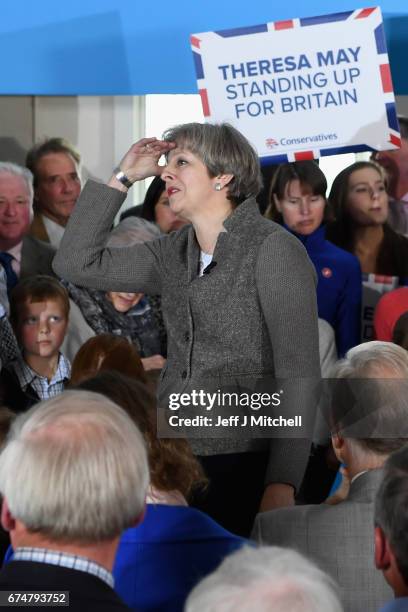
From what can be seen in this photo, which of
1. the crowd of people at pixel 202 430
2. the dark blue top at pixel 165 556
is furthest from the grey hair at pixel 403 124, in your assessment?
the dark blue top at pixel 165 556

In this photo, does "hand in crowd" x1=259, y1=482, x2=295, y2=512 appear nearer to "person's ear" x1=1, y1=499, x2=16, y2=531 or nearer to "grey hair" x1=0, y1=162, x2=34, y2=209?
"person's ear" x1=1, y1=499, x2=16, y2=531

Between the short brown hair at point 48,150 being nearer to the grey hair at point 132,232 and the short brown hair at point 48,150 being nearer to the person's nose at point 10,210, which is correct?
the person's nose at point 10,210

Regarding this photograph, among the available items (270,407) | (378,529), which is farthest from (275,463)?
(378,529)

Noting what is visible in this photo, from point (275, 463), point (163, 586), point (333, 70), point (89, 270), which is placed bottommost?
point (163, 586)

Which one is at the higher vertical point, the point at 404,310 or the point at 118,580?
the point at 404,310

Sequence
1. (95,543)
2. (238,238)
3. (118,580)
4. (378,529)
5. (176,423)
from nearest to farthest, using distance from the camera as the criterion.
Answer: (95,543)
(378,529)
(118,580)
(176,423)
(238,238)

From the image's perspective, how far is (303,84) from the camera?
4.30 m

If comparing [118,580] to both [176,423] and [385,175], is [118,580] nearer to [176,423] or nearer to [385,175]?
[176,423]

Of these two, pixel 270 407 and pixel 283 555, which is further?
pixel 270 407

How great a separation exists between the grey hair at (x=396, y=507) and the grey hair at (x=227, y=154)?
44.9 inches

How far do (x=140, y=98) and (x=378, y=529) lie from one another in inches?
130

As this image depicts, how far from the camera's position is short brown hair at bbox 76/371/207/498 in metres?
2.13

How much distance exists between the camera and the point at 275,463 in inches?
101

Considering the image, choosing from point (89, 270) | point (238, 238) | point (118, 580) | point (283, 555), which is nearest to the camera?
point (283, 555)
